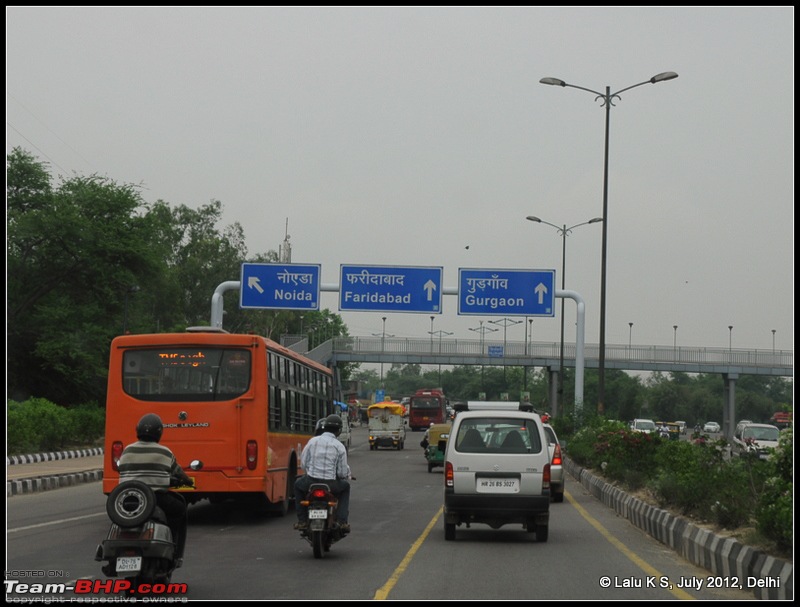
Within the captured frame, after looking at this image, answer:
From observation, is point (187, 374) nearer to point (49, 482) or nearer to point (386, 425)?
point (49, 482)

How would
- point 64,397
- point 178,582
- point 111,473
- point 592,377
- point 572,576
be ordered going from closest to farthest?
point 178,582 < point 572,576 < point 111,473 < point 64,397 < point 592,377

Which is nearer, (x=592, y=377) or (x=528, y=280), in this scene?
(x=528, y=280)

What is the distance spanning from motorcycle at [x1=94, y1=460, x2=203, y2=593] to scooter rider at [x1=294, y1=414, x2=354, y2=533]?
4.21 metres

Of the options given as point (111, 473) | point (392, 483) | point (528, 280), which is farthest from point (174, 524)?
point (528, 280)

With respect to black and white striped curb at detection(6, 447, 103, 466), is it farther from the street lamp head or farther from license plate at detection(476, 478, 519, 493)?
the street lamp head

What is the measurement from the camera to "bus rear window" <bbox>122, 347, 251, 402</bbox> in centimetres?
1816

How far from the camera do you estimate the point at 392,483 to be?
32.0 meters

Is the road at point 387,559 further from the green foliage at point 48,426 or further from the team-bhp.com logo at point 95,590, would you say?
the green foliage at point 48,426

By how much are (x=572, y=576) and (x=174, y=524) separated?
445 centimetres

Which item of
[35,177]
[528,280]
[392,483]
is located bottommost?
[392,483]


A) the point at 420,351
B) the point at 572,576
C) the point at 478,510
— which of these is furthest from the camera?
the point at 420,351

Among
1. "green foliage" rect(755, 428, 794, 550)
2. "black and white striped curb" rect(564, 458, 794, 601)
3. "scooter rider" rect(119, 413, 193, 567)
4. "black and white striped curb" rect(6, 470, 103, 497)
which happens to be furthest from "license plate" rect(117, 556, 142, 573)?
"black and white striped curb" rect(6, 470, 103, 497)

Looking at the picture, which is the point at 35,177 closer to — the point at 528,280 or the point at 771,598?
the point at 528,280

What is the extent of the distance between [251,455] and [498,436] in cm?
431
